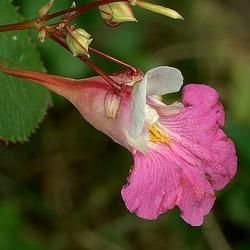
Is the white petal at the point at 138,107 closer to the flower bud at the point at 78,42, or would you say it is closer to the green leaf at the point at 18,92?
the flower bud at the point at 78,42

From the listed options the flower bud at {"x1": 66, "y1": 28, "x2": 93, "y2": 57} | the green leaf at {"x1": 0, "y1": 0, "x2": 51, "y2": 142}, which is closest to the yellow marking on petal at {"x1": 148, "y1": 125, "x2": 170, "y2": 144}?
the flower bud at {"x1": 66, "y1": 28, "x2": 93, "y2": 57}

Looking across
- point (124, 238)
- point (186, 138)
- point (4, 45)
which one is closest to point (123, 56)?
point (124, 238)

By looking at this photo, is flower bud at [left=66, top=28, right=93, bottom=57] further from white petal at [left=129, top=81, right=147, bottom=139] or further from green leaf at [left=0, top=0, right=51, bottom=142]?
green leaf at [left=0, top=0, right=51, bottom=142]

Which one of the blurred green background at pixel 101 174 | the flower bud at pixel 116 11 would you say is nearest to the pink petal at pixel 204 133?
the flower bud at pixel 116 11

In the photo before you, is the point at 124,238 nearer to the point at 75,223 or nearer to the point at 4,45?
the point at 75,223

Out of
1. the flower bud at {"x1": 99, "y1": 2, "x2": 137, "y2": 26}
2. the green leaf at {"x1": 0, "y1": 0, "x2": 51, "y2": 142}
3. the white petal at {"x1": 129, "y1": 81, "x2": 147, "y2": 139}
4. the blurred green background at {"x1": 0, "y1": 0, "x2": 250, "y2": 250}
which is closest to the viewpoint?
the white petal at {"x1": 129, "y1": 81, "x2": 147, "y2": 139}

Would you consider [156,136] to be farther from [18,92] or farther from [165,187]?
[18,92]
